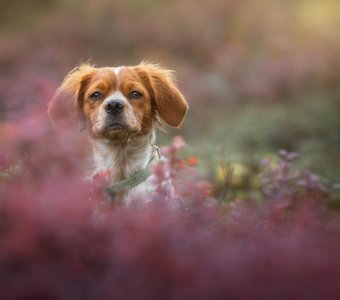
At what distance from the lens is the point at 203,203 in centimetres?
311

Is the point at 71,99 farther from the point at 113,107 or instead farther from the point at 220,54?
the point at 220,54

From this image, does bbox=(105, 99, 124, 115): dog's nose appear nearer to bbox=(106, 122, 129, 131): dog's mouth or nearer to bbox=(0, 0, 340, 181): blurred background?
bbox=(106, 122, 129, 131): dog's mouth

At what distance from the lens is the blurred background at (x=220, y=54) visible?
9820 millimetres

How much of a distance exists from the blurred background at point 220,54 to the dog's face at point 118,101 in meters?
3.72

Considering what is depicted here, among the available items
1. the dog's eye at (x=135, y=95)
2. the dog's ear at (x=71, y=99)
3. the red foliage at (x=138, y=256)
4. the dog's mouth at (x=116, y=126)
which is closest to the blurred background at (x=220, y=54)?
the dog's ear at (x=71, y=99)

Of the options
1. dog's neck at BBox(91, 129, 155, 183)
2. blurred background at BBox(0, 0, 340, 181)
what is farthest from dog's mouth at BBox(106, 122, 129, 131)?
blurred background at BBox(0, 0, 340, 181)

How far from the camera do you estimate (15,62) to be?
13984mm

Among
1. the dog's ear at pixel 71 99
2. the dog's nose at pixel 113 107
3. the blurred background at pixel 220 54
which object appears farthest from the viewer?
the blurred background at pixel 220 54

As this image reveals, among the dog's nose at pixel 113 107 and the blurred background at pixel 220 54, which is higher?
the dog's nose at pixel 113 107

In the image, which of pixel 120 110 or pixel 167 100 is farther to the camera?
pixel 167 100

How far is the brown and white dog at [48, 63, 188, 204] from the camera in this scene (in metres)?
4.02

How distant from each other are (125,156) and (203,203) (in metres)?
1.16

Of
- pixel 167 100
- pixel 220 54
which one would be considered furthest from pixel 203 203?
pixel 220 54

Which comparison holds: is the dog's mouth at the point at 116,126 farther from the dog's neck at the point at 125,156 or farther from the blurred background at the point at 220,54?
the blurred background at the point at 220,54
